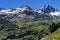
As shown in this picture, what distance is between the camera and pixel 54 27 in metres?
146

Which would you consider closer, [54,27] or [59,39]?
[59,39]

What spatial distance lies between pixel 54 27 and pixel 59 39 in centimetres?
6479

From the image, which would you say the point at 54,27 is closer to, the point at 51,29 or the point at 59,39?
the point at 51,29

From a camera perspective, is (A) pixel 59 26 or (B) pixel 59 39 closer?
(B) pixel 59 39

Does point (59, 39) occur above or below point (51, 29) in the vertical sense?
below

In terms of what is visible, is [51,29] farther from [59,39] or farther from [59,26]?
[59,39]

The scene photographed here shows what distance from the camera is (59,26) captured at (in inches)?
5600

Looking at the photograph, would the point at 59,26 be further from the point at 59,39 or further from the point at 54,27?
the point at 59,39

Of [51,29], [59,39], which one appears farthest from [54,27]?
[59,39]

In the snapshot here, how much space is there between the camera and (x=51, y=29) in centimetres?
14688

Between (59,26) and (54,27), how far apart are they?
4822 mm

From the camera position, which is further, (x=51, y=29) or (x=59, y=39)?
(x=51, y=29)

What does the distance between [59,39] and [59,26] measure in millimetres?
61901
